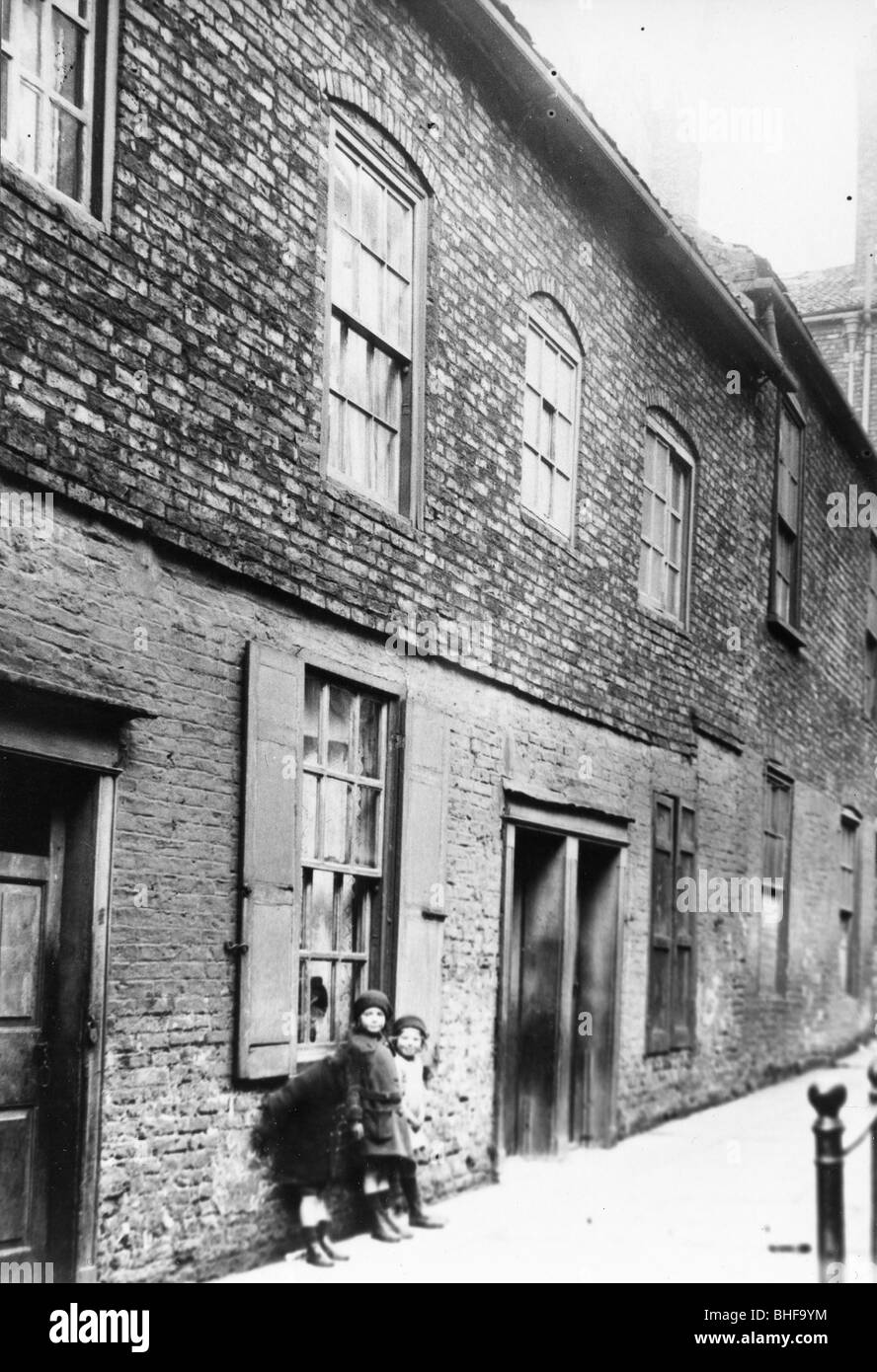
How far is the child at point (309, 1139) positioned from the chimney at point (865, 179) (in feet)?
48.8

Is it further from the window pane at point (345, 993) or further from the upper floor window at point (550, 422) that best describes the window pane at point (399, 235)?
the window pane at point (345, 993)

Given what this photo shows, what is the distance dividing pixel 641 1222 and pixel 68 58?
6187mm

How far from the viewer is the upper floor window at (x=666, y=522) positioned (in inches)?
464

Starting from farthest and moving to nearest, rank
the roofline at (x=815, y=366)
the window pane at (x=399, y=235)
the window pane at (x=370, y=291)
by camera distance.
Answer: the roofline at (x=815, y=366) → the window pane at (x=399, y=235) → the window pane at (x=370, y=291)

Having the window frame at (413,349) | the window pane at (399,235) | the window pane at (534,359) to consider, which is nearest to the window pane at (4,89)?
the window frame at (413,349)

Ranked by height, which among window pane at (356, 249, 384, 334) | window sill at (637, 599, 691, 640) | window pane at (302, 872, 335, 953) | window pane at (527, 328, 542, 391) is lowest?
window pane at (302, 872, 335, 953)

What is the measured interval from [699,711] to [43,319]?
313 inches

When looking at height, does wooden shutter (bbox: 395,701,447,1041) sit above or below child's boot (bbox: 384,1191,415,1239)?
above

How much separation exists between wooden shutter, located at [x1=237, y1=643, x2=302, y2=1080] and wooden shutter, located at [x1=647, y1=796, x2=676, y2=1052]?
5.23m

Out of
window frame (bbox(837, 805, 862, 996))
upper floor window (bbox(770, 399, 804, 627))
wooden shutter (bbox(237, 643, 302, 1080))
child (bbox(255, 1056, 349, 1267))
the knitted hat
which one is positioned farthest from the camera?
window frame (bbox(837, 805, 862, 996))

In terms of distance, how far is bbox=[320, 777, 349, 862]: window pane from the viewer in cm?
755

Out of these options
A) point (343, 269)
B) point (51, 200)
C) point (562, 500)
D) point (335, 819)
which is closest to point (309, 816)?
point (335, 819)

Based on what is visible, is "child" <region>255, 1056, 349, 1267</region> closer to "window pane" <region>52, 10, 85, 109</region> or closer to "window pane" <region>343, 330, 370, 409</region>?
"window pane" <region>343, 330, 370, 409</region>

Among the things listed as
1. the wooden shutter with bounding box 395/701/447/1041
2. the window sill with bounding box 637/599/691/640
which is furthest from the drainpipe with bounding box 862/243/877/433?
the wooden shutter with bounding box 395/701/447/1041
